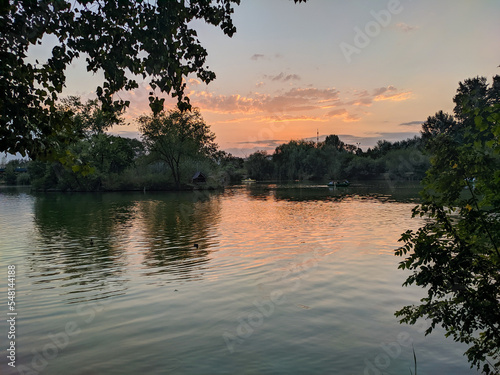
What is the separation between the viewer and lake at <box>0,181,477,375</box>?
7.01 meters

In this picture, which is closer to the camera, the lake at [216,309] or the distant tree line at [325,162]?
the lake at [216,309]

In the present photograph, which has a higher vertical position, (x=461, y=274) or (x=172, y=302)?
(x=461, y=274)

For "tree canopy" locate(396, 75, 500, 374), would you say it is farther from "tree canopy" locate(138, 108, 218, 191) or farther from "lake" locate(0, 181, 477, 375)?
"tree canopy" locate(138, 108, 218, 191)

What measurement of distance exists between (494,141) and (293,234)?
60.7ft

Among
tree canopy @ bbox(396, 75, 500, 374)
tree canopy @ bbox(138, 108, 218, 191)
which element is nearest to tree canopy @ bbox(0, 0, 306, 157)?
tree canopy @ bbox(396, 75, 500, 374)

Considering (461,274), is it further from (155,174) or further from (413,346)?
(155,174)

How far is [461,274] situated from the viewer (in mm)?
5020

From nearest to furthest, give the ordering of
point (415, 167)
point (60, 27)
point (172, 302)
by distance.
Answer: point (60, 27), point (172, 302), point (415, 167)

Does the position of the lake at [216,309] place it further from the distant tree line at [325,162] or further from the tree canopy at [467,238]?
the distant tree line at [325,162]

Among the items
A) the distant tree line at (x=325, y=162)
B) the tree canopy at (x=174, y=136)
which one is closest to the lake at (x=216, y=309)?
the tree canopy at (x=174, y=136)

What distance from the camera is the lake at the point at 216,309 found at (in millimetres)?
7012

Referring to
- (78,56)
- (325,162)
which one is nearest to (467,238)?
(78,56)

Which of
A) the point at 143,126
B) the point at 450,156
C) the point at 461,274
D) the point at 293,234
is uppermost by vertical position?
the point at 143,126

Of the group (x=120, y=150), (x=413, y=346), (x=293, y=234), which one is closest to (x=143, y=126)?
(x=120, y=150)
